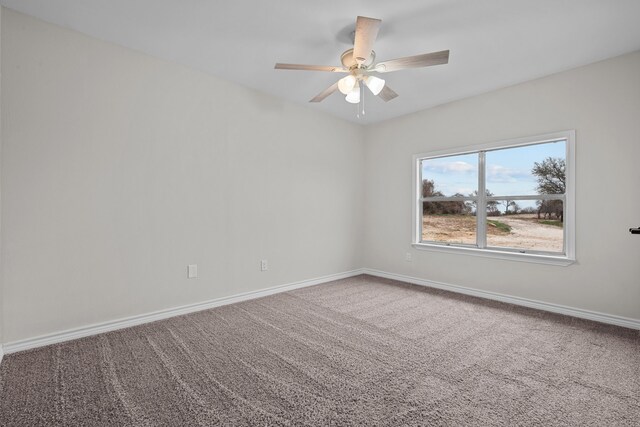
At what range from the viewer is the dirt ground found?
3.18 m

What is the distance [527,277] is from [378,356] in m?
2.15

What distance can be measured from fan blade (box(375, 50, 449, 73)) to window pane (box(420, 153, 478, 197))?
2.03 meters

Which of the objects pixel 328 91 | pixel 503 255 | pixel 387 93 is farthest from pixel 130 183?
pixel 503 255

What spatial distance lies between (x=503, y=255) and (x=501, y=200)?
25.9 inches

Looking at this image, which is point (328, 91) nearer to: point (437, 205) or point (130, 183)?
point (130, 183)

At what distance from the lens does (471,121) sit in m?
3.61

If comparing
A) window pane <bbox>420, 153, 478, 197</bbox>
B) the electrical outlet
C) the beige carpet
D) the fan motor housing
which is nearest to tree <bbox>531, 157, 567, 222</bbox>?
window pane <bbox>420, 153, 478, 197</bbox>

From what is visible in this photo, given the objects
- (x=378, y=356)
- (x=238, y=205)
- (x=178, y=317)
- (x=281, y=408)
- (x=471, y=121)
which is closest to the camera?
(x=281, y=408)

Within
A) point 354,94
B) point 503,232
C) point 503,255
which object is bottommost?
point 503,255

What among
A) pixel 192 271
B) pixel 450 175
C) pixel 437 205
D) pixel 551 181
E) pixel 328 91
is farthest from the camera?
pixel 437 205

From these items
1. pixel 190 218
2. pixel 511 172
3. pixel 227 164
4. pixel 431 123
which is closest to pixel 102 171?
pixel 190 218

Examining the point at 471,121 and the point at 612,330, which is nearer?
the point at 612,330

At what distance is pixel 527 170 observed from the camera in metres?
3.31

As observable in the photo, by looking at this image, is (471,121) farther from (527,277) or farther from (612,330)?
(612,330)
